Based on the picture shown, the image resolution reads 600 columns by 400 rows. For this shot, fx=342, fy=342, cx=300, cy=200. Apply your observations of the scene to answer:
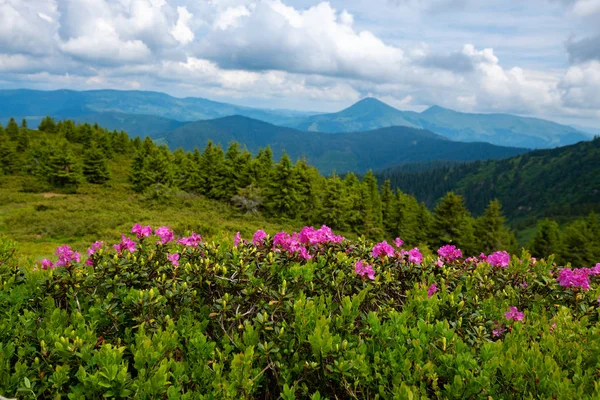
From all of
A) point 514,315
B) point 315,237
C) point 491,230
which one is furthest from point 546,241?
point 315,237

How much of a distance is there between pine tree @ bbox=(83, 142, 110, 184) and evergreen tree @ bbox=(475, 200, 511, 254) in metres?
47.0

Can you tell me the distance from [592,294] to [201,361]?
14.0 ft

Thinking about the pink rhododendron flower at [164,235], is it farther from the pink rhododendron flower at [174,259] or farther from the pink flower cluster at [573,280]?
the pink flower cluster at [573,280]

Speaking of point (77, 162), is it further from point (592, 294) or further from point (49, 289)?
point (592, 294)

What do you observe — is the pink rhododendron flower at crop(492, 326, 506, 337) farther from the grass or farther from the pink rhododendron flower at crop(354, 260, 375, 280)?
the grass

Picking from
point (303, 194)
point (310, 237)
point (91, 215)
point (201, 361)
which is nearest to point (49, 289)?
point (201, 361)

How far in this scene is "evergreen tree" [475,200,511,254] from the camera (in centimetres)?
4057

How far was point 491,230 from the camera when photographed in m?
41.1

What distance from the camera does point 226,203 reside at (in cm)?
3819

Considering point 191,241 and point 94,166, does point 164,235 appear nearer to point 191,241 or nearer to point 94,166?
point 191,241

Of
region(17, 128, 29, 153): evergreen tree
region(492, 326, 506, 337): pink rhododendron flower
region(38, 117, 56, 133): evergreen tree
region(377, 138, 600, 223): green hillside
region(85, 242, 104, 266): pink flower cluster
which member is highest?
region(85, 242, 104, 266): pink flower cluster

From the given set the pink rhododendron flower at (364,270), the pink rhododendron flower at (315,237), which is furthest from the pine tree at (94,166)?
the pink rhododendron flower at (364,270)

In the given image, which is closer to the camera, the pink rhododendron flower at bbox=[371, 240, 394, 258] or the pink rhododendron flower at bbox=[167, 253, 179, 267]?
the pink rhododendron flower at bbox=[167, 253, 179, 267]

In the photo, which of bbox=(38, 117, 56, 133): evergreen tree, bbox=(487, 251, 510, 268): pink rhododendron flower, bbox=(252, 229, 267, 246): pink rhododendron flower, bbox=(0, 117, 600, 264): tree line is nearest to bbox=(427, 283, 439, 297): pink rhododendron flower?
bbox=(487, 251, 510, 268): pink rhododendron flower
